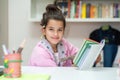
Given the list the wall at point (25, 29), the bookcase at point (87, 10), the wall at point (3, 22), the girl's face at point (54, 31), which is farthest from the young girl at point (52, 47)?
the wall at point (3, 22)

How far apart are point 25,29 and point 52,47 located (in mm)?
1641

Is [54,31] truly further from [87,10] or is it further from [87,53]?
[87,10]

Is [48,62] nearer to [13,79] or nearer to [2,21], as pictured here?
[13,79]

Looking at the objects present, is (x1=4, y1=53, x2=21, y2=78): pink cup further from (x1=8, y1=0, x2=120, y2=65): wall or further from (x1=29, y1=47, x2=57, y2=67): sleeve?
(x1=8, y1=0, x2=120, y2=65): wall

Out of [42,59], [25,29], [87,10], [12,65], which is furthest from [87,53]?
[25,29]

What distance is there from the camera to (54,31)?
163 centimetres

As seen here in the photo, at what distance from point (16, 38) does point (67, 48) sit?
162 cm

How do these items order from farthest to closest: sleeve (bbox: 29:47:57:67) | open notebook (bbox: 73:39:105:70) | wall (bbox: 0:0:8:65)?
wall (bbox: 0:0:8:65) < sleeve (bbox: 29:47:57:67) < open notebook (bbox: 73:39:105:70)

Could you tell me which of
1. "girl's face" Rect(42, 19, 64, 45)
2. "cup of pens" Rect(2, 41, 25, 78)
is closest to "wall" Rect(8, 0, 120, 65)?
"girl's face" Rect(42, 19, 64, 45)

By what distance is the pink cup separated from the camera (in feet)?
3.35

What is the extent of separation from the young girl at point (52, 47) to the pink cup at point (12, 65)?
464 millimetres

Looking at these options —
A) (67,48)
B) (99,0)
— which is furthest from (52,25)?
(99,0)

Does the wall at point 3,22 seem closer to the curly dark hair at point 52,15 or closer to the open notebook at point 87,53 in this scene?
the curly dark hair at point 52,15

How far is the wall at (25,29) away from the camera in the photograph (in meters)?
3.17
